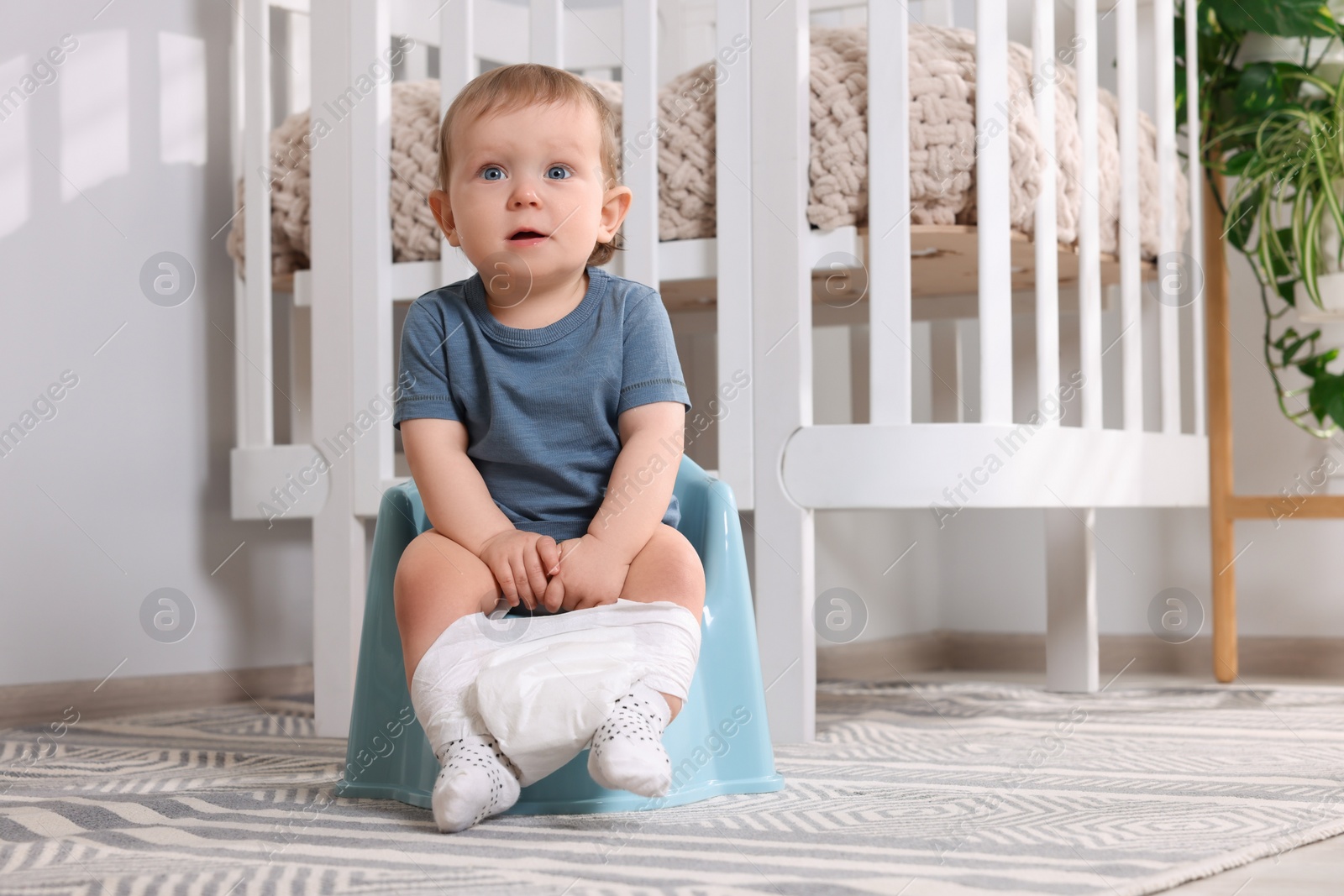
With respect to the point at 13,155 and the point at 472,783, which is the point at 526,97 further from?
the point at 13,155

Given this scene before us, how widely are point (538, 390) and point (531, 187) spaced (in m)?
0.15

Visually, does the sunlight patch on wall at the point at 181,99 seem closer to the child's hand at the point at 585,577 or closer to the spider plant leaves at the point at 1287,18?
the child's hand at the point at 585,577

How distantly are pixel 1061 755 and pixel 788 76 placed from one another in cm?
64

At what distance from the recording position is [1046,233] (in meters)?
1.26

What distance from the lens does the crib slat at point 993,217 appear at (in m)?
1.19

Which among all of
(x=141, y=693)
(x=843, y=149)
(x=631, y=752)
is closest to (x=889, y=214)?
(x=843, y=149)

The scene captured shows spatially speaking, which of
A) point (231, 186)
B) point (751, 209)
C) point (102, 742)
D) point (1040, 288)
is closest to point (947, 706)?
point (1040, 288)

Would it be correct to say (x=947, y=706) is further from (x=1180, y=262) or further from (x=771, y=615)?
(x=1180, y=262)

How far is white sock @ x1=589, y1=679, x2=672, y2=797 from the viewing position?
2.46 feet

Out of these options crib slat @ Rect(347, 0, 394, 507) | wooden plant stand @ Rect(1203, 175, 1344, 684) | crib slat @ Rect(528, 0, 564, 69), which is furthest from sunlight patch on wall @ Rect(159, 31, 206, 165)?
wooden plant stand @ Rect(1203, 175, 1344, 684)

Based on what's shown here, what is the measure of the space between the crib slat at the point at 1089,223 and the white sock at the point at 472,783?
2.55 ft

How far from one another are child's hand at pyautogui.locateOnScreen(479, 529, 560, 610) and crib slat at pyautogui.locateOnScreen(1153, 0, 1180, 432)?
37.7 inches

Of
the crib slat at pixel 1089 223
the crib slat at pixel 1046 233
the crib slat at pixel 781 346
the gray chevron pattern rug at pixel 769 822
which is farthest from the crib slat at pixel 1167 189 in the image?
the crib slat at pixel 781 346

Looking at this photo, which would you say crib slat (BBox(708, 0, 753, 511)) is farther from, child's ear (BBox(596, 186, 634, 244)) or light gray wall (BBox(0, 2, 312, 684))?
light gray wall (BBox(0, 2, 312, 684))
